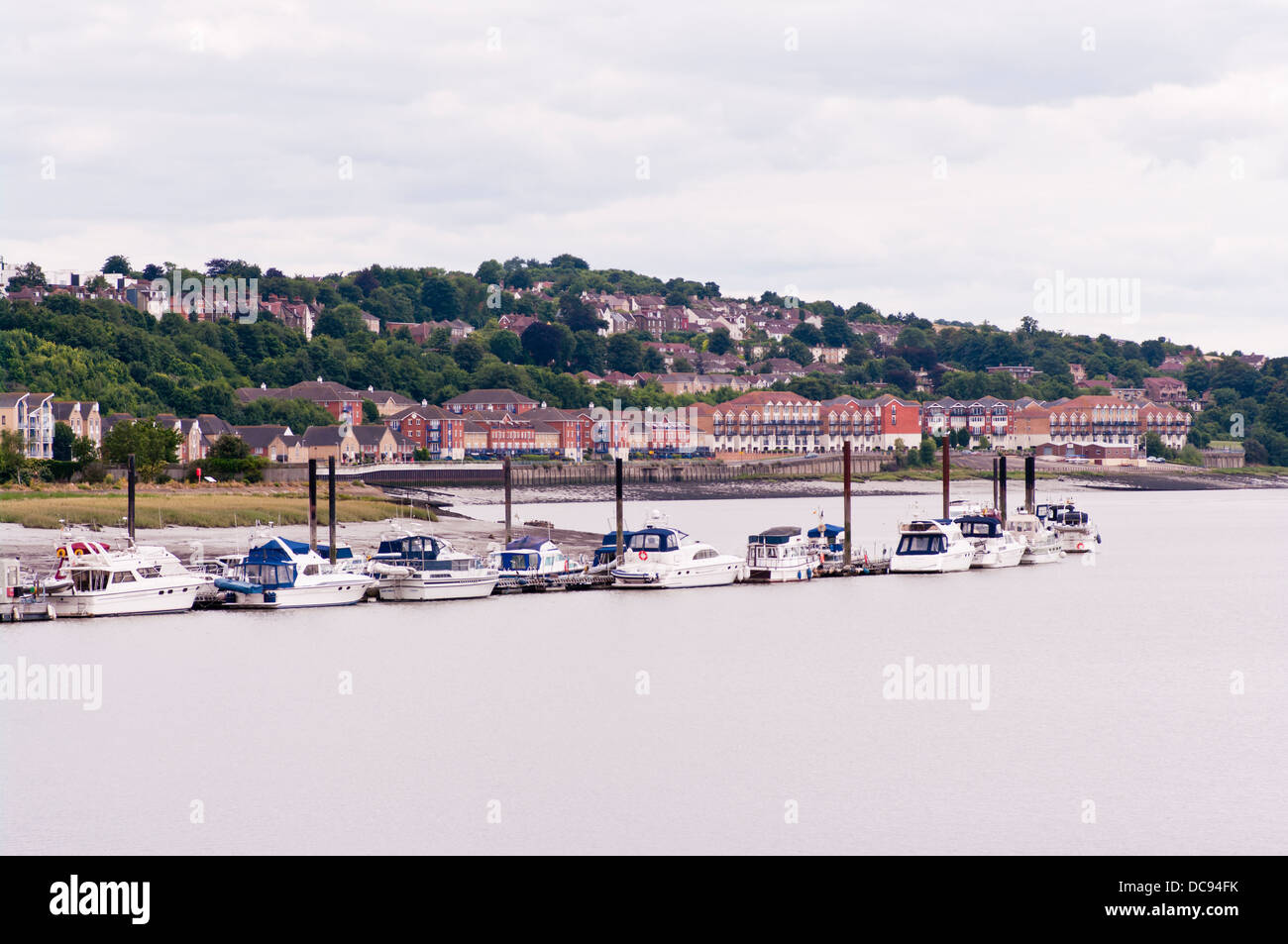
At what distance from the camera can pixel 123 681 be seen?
129 ft

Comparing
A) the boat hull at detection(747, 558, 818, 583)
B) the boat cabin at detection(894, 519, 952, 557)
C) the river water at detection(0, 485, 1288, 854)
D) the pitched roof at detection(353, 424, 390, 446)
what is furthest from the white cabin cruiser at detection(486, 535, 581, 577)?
the pitched roof at detection(353, 424, 390, 446)

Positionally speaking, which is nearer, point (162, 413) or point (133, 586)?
point (133, 586)

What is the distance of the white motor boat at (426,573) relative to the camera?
2101 inches

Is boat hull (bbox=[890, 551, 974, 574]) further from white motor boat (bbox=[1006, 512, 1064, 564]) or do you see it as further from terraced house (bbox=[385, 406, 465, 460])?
terraced house (bbox=[385, 406, 465, 460])

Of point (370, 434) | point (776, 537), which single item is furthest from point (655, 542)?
point (370, 434)

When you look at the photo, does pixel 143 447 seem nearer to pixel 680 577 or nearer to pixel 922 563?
pixel 680 577

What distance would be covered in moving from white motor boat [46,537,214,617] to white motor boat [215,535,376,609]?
4.70ft

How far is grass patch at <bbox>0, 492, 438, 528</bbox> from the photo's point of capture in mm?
69750

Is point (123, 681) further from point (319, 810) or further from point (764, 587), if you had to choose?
point (764, 587)
